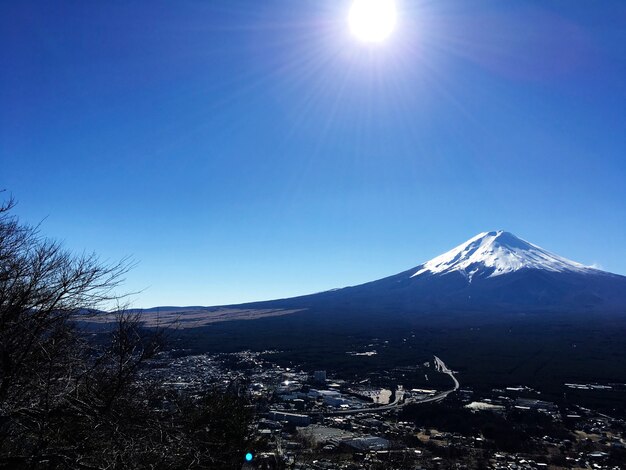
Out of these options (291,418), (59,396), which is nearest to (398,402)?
(291,418)

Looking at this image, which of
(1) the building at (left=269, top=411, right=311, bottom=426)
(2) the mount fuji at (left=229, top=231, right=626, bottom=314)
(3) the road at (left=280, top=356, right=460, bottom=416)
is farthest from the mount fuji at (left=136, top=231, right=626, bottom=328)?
(1) the building at (left=269, top=411, right=311, bottom=426)

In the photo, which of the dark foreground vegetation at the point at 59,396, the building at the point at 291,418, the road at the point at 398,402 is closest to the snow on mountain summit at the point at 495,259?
the road at the point at 398,402

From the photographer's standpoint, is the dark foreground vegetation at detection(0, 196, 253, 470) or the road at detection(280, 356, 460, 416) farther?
the road at detection(280, 356, 460, 416)

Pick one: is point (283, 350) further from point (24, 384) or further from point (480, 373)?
point (24, 384)

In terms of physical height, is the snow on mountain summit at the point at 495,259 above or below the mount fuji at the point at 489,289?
above

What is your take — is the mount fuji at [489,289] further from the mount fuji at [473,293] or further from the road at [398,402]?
the road at [398,402]

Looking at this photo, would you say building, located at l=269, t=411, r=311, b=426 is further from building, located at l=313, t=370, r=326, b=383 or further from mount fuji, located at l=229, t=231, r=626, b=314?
mount fuji, located at l=229, t=231, r=626, b=314

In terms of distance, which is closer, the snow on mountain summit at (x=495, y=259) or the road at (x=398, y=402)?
the road at (x=398, y=402)

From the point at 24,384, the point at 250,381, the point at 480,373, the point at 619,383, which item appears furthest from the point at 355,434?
the point at 619,383

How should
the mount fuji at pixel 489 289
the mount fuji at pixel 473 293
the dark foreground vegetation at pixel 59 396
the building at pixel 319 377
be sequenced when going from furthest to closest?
the mount fuji at pixel 489 289 < the mount fuji at pixel 473 293 < the building at pixel 319 377 < the dark foreground vegetation at pixel 59 396
